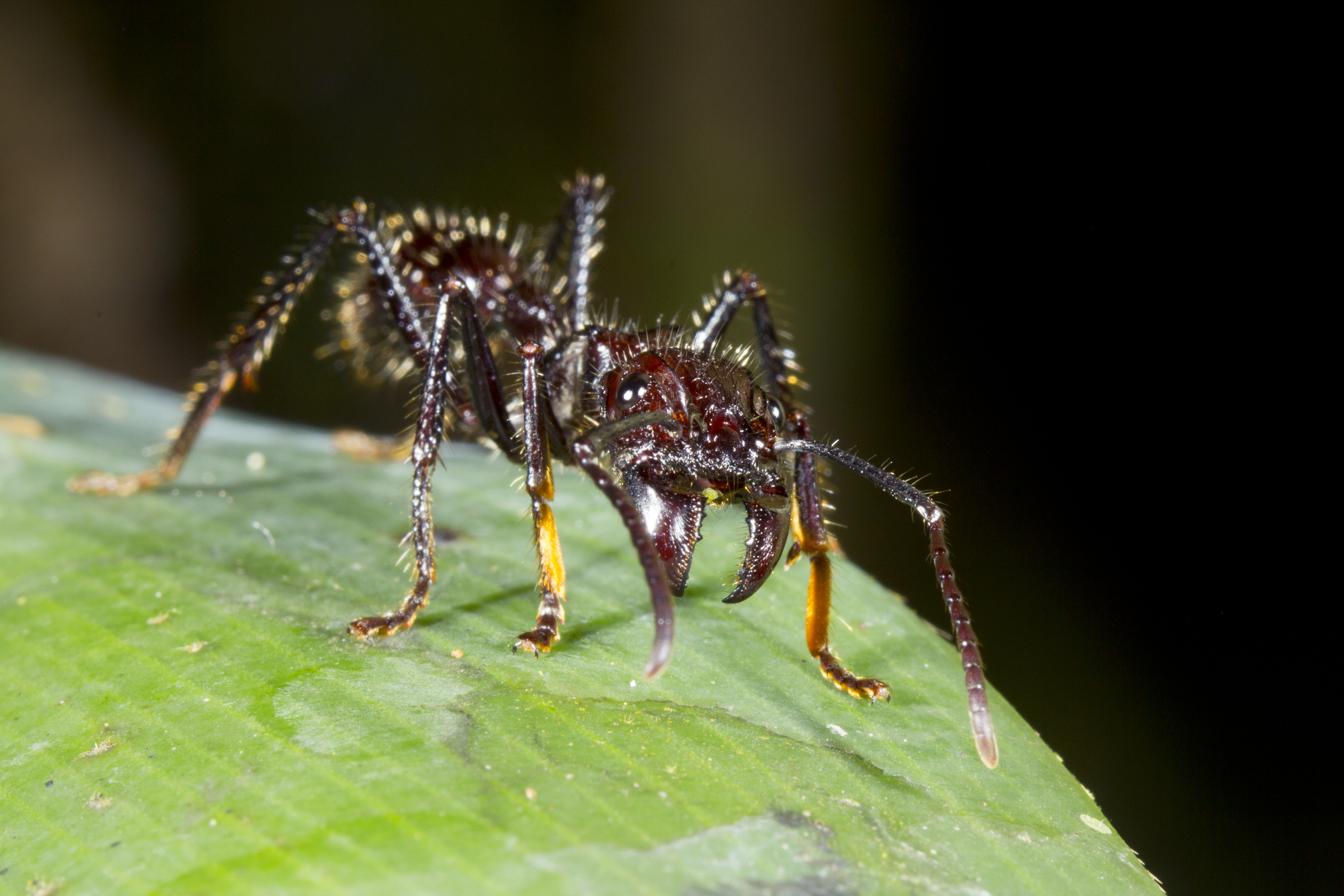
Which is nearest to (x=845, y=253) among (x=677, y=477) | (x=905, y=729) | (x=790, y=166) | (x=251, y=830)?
(x=790, y=166)

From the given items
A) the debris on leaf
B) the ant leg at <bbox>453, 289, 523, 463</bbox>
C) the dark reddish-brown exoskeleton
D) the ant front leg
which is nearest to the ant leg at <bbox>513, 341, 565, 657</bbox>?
the dark reddish-brown exoskeleton

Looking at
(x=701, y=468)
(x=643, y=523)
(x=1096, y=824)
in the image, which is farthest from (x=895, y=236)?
(x=1096, y=824)

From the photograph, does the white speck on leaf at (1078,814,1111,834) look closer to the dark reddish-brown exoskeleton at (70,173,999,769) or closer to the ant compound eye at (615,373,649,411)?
the dark reddish-brown exoskeleton at (70,173,999,769)

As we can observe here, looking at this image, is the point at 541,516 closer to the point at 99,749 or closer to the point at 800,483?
the point at 800,483

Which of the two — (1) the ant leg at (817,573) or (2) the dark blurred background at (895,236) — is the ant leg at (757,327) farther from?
(1) the ant leg at (817,573)

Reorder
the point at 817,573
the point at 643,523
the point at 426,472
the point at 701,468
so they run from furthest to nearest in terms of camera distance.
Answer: the point at 426,472, the point at 701,468, the point at 817,573, the point at 643,523

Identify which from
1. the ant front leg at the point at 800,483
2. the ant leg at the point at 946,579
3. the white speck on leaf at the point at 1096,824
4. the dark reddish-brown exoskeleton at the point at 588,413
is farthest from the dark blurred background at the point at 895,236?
the white speck on leaf at the point at 1096,824

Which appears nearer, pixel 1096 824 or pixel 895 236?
pixel 1096 824
